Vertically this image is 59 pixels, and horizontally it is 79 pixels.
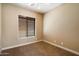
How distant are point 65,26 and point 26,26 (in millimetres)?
822

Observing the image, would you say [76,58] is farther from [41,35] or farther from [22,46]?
[22,46]

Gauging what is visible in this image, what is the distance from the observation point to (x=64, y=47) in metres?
1.83

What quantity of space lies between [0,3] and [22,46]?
949 mm

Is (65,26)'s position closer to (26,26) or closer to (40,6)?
(40,6)

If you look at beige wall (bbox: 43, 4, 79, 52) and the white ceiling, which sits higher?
the white ceiling

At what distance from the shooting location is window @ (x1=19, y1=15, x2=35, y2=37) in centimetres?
187

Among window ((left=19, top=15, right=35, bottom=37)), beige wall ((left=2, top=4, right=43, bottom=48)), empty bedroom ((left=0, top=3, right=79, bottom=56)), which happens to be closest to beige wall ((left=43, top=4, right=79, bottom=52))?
empty bedroom ((left=0, top=3, right=79, bottom=56))

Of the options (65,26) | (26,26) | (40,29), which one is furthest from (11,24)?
(65,26)

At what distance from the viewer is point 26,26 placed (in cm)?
194

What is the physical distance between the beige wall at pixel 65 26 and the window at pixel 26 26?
31 centimetres

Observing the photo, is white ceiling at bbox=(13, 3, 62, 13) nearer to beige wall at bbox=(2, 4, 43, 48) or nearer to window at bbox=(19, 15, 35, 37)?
beige wall at bbox=(2, 4, 43, 48)

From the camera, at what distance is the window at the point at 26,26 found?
1.87 metres

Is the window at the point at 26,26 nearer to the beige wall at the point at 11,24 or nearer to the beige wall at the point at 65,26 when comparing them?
the beige wall at the point at 11,24

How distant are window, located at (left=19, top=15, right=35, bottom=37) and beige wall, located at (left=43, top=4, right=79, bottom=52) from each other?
1.02 feet
